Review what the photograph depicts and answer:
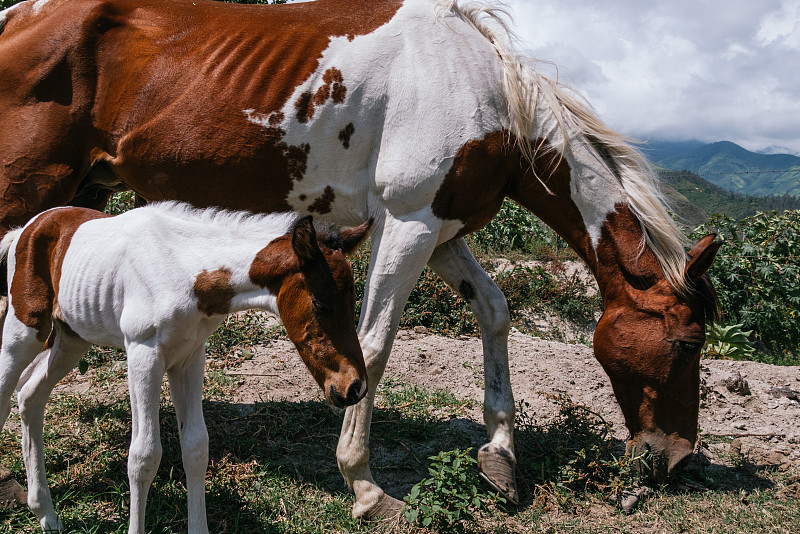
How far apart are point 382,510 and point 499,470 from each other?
30.6 inches

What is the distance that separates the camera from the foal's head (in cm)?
254

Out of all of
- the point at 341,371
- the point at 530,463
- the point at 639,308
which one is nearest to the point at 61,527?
the point at 341,371

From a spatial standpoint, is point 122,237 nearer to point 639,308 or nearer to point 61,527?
point 61,527

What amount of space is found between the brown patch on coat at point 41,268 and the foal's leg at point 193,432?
717 millimetres

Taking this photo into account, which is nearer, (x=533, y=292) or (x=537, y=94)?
(x=537, y=94)

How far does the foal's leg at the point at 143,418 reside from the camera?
2674mm

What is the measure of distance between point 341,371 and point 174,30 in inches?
104

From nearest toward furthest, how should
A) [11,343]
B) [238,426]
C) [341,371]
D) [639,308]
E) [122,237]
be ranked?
1. [341,371]
2. [122,237]
3. [11,343]
4. [639,308]
5. [238,426]

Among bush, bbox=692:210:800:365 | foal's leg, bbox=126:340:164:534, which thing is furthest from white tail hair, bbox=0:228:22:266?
bush, bbox=692:210:800:365

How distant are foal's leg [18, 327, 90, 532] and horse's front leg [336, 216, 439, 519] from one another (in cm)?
147

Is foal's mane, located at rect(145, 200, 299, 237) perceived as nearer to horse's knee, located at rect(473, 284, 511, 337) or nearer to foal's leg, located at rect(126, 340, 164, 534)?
foal's leg, located at rect(126, 340, 164, 534)

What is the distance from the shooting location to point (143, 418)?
8.88 feet

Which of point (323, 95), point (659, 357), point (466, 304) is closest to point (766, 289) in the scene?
point (466, 304)

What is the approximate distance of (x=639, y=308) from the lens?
11.8 feet
